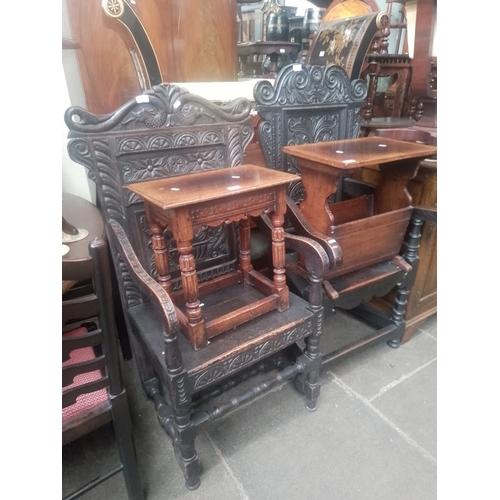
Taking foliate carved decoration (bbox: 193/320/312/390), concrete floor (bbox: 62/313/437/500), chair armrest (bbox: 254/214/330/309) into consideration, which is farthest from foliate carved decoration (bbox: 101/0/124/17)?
concrete floor (bbox: 62/313/437/500)

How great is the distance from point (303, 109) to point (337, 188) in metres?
0.36

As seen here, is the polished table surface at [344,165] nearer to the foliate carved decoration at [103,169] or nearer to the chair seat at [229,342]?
the chair seat at [229,342]

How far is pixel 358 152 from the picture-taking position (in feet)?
4.32

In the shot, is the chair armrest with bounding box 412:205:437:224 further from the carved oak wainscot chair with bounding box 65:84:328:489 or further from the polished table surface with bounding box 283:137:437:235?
the carved oak wainscot chair with bounding box 65:84:328:489

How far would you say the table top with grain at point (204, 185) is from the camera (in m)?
0.93

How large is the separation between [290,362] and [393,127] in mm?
1359

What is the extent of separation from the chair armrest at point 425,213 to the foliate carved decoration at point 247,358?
2.29 feet

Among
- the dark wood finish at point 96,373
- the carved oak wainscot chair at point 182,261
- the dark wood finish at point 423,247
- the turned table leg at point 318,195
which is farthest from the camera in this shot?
the dark wood finish at point 423,247

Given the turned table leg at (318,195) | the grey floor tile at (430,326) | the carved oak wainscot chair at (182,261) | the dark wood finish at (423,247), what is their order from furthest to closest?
the grey floor tile at (430,326)
the dark wood finish at (423,247)
the turned table leg at (318,195)
the carved oak wainscot chair at (182,261)

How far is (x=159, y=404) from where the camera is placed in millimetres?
1279

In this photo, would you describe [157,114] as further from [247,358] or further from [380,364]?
[380,364]

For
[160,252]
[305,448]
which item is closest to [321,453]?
[305,448]

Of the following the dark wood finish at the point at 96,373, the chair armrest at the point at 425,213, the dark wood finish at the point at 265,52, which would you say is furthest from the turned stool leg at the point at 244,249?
the dark wood finish at the point at 265,52
